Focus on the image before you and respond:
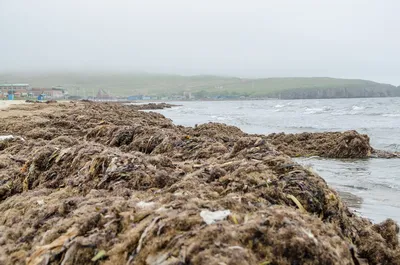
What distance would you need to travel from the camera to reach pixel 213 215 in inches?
89.9

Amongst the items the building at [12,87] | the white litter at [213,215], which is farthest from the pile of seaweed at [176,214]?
the building at [12,87]

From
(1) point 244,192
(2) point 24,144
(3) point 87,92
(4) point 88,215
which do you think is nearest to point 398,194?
(1) point 244,192

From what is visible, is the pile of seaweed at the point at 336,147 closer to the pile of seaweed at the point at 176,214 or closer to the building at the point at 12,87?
the pile of seaweed at the point at 176,214

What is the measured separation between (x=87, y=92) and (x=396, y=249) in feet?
589

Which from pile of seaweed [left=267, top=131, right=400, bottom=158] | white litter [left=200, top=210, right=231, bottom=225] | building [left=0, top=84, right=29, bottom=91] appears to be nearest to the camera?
white litter [left=200, top=210, right=231, bottom=225]

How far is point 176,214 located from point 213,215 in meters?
0.22

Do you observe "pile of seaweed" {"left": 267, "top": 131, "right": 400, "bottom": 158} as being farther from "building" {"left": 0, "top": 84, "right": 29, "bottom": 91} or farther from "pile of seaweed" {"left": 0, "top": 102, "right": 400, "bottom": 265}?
"building" {"left": 0, "top": 84, "right": 29, "bottom": 91}

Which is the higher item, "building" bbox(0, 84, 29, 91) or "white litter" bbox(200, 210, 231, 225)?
"white litter" bbox(200, 210, 231, 225)

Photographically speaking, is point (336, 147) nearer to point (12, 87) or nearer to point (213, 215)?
point (213, 215)

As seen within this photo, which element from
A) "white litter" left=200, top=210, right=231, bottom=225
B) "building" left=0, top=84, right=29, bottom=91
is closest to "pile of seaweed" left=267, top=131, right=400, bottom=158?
"white litter" left=200, top=210, right=231, bottom=225

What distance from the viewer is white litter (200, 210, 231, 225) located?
2.21 m

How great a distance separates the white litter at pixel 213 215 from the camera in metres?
2.21

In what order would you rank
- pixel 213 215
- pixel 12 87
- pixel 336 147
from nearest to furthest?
pixel 213 215 → pixel 336 147 → pixel 12 87

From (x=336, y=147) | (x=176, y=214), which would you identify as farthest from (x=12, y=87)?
(x=176, y=214)
